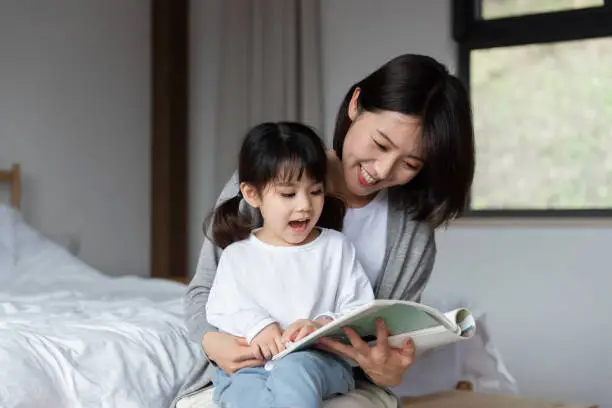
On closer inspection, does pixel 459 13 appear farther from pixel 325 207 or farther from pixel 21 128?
pixel 325 207

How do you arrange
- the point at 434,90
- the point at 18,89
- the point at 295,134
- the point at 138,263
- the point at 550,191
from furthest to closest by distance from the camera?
the point at 138,263, the point at 550,191, the point at 18,89, the point at 434,90, the point at 295,134

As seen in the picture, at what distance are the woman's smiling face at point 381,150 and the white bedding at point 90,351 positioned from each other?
1.70 feet

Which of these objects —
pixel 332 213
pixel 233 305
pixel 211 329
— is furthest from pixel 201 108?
pixel 233 305

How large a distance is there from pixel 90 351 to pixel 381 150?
65 cm

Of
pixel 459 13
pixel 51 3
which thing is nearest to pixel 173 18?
pixel 51 3

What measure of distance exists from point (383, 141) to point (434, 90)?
121mm

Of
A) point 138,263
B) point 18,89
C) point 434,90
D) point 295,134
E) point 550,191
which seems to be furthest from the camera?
point 138,263

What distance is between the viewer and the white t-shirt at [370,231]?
155cm

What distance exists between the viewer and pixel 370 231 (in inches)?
62.3

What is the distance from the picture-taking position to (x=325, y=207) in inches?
59.8

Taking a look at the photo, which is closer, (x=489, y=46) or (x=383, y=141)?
(x=383, y=141)

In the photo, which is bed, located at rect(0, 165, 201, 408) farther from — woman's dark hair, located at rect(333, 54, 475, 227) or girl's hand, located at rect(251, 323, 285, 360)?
woman's dark hair, located at rect(333, 54, 475, 227)

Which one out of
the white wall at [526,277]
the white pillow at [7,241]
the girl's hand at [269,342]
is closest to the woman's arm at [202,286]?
the girl's hand at [269,342]

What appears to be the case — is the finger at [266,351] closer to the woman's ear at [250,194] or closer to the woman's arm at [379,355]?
the woman's arm at [379,355]
